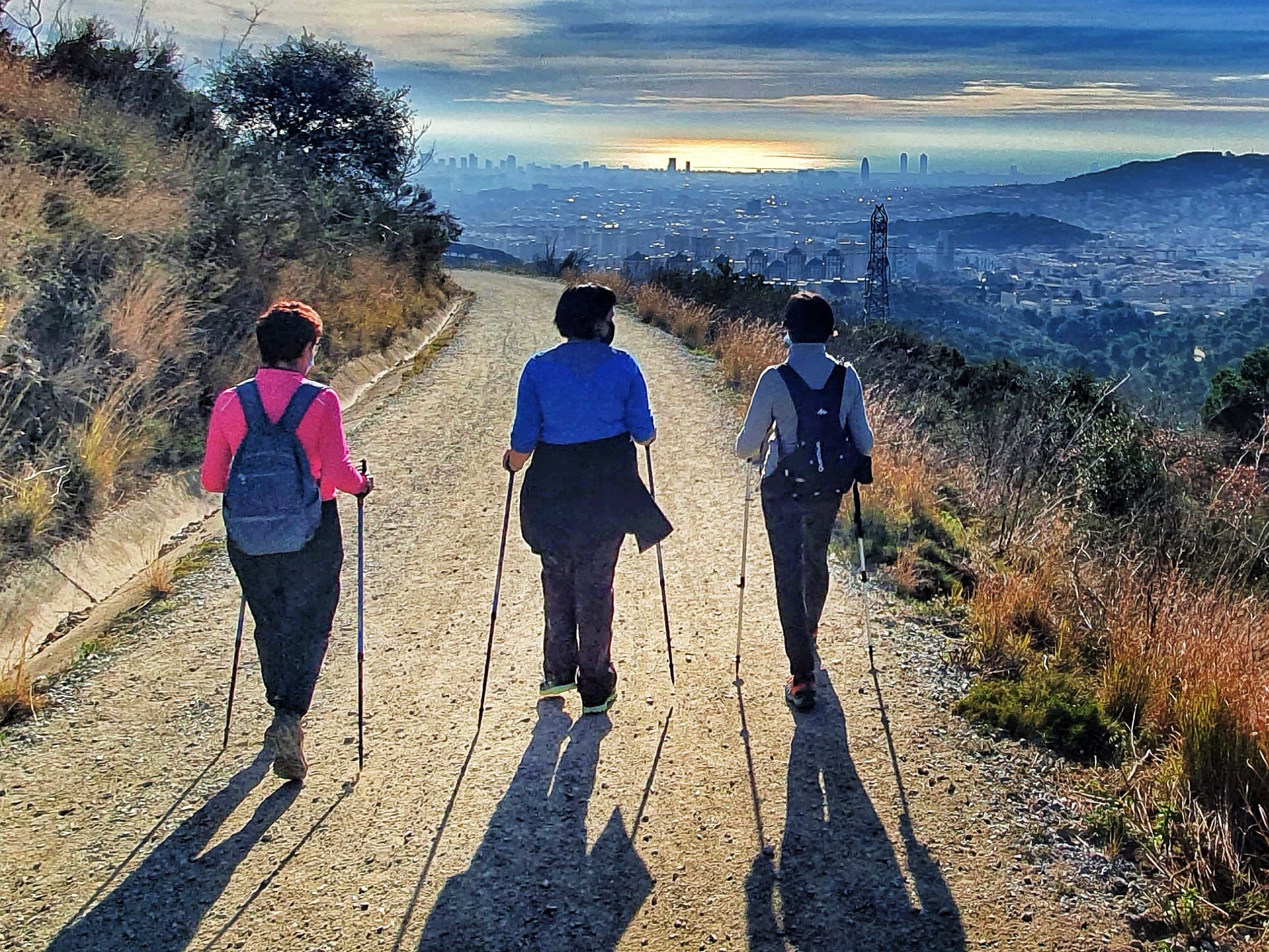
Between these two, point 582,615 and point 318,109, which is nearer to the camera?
point 582,615

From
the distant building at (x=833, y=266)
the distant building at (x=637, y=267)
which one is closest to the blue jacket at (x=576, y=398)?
the distant building at (x=637, y=267)

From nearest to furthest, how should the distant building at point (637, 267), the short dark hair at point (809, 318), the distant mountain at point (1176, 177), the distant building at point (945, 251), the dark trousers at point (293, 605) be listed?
1. the dark trousers at point (293, 605)
2. the short dark hair at point (809, 318)
3. the distant building at point (637, 267)
4. the distant building at point (945, 251)
5. the distant mountain at point (1176, 177)

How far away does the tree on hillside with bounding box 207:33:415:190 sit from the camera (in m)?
24.0

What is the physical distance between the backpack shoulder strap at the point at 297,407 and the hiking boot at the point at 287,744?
127cm

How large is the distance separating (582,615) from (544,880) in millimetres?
1436

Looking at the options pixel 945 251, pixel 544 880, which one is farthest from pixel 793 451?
pixel 945 251

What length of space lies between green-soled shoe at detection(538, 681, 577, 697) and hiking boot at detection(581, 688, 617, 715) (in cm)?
12

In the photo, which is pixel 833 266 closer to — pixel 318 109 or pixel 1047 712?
pixel 318 109

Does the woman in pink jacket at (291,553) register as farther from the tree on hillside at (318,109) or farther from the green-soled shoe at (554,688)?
the tree on hillside at (318,109)

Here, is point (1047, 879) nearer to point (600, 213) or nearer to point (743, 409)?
point (743, 409)

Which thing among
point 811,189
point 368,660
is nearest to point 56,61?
point 368,660

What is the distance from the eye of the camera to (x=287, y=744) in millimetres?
4621

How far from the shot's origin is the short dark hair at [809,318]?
511cm

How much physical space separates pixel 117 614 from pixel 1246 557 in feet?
→ 25.1
